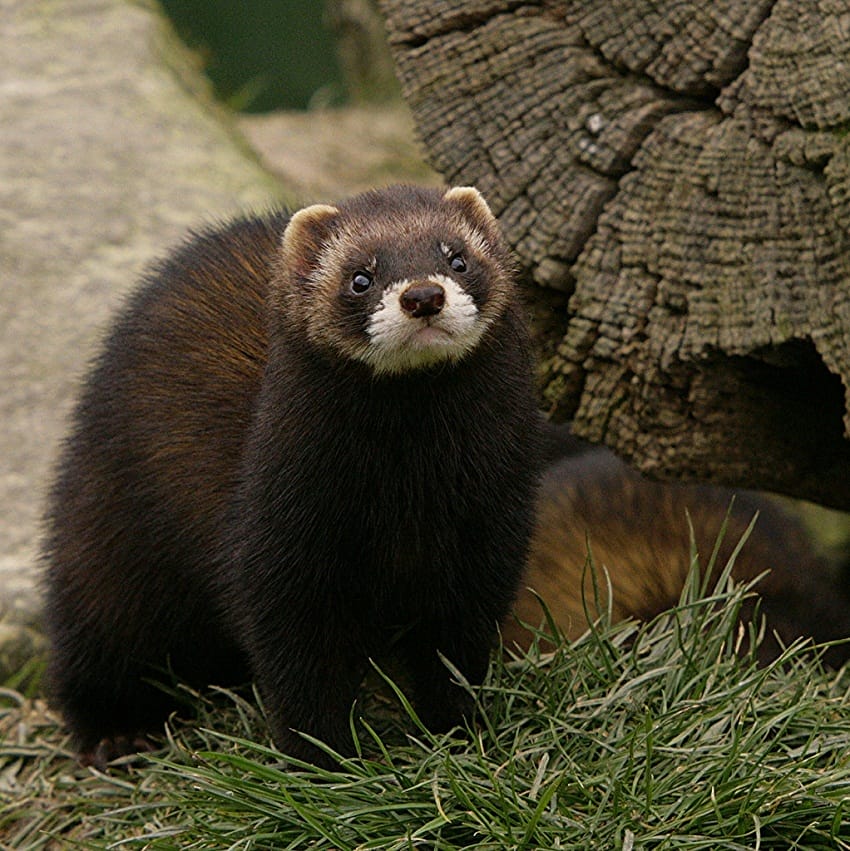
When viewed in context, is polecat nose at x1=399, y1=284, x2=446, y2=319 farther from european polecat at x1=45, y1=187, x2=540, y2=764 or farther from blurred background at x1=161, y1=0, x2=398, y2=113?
blurred background at x1=161, y1=0, x2=398, y2=113

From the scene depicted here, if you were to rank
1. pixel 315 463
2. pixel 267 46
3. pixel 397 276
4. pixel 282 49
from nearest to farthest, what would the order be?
pixel 397 276
pixel 315 463
pixel 267 46
pixel 282 49

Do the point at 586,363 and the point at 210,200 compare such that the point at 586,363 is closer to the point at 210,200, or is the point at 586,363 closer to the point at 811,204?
the point at 811,204

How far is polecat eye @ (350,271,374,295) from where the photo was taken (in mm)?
3002

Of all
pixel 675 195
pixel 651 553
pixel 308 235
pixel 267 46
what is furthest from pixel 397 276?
pixel 267 46

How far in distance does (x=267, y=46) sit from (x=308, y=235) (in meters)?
7.45

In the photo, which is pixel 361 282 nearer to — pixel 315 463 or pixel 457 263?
pixel 457 263

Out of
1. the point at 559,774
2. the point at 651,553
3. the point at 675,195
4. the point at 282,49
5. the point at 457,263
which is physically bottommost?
the point at 651,553

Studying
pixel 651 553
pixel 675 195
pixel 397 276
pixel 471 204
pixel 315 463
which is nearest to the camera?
pixel 397 276

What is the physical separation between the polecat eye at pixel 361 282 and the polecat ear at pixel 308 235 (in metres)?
0.21

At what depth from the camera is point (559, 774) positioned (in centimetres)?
304

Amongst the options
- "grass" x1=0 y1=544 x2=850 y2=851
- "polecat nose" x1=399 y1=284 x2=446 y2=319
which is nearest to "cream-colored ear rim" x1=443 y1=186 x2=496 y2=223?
"polecat nose" x1=399 y1=284 x2=446 y2=319

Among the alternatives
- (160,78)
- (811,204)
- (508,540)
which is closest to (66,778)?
(508,540)

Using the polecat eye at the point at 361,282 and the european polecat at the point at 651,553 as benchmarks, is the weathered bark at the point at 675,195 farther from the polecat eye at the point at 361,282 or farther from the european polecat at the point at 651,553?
the polecat eye at the point at 361,282

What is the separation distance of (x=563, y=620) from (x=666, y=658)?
712 millimetres
